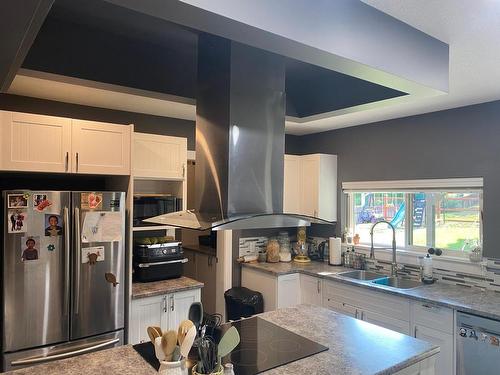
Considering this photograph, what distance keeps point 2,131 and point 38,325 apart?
4.26 ft

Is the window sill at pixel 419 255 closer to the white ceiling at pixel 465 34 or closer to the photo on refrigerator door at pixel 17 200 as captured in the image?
the white ceiling at pixel 465 34

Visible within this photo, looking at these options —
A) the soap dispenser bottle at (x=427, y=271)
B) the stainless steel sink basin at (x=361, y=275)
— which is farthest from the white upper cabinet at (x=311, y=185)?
the soap dispenser bottle at (x=427, y=271)

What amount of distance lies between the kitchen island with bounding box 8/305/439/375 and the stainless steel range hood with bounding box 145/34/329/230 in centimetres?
63

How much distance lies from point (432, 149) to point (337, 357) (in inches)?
92.8

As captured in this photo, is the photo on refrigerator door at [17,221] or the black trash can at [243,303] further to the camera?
the black trash can at [243,303]

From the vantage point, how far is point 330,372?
1.56 metres

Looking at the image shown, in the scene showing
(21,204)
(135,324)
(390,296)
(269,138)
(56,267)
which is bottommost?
(135,324)

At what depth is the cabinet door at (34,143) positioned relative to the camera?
245 cm

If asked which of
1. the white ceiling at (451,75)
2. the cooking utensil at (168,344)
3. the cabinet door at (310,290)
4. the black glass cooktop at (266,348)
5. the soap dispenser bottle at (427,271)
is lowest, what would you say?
the cabinet door at (310,290)

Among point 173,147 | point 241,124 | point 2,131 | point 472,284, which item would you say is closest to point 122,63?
point 241,124

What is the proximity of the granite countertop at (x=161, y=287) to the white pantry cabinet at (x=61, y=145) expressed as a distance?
3.03ft

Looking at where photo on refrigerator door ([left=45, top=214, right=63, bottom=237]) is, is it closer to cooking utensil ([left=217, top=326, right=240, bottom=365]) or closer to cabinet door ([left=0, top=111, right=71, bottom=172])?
cabinet door ([left=0, top=111, right=71, bottom=172])

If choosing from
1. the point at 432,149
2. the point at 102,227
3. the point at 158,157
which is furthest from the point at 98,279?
the point at 432,149

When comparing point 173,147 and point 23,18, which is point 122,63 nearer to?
point 23,18
